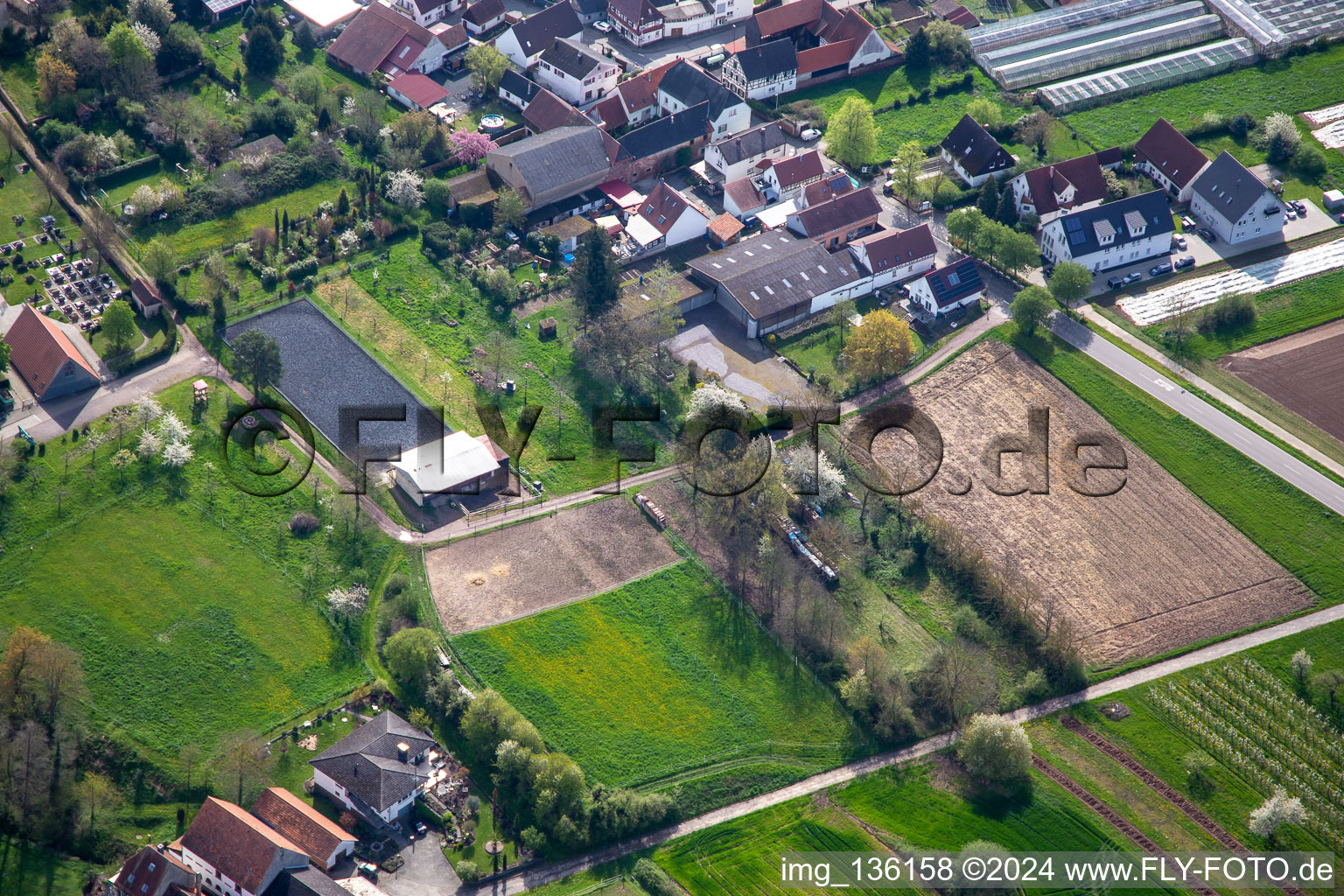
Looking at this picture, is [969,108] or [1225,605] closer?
[1225,605]

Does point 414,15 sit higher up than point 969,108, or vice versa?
point 414,15

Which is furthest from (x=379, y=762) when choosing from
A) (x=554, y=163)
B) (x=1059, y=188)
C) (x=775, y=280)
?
(x=1059, y=188)

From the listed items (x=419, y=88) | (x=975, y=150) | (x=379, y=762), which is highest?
(x=419, y=88)

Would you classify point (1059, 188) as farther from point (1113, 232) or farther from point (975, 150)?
point (975, 150)

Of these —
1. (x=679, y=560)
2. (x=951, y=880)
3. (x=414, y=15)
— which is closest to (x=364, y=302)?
(x=679, y=560)

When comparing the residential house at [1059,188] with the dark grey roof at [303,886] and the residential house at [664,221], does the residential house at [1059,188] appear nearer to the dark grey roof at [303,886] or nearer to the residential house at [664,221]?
the residential house at [664,221]

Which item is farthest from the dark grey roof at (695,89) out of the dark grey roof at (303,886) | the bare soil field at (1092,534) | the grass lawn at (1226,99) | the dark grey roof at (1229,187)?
the dark grey roof at (303,886)

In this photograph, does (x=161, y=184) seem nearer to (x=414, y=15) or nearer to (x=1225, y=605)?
(x=414, y=15)
